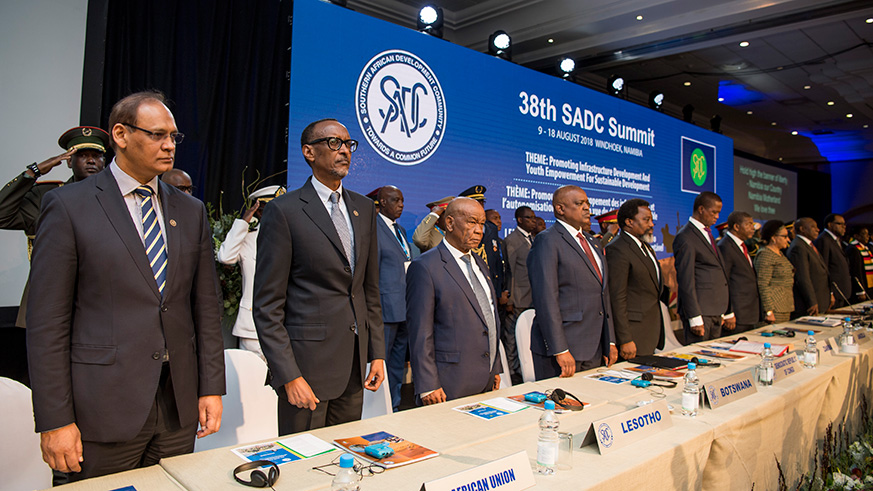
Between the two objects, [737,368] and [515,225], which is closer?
[737,368]

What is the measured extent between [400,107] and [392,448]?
148 inches

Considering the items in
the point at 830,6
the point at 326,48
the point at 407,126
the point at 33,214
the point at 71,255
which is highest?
the point at 830,6

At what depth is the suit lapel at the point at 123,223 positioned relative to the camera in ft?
4.60

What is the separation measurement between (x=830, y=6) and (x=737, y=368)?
559cm

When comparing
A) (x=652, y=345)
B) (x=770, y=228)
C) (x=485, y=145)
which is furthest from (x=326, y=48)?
(x=770, y=228)

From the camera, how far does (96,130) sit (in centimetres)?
282

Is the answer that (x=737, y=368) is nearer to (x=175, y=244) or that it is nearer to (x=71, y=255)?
(x=175, y=244)

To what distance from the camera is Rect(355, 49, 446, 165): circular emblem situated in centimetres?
458

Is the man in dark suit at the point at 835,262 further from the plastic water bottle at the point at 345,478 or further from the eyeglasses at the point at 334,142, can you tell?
the plastic water bottle at the point at 345,478

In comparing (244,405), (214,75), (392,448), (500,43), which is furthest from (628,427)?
(500,43)

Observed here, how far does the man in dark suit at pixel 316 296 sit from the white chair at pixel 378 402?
276 millimetres

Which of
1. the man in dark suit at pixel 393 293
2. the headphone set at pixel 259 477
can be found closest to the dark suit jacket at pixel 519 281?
the man in dark suit at pixel 393 293

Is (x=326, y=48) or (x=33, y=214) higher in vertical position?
(x=326, y=48)

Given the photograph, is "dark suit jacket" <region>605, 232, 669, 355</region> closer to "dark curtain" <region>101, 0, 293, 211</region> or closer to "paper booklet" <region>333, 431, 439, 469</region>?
"paper booklet" <region>333, 431, 439, 469</region>
